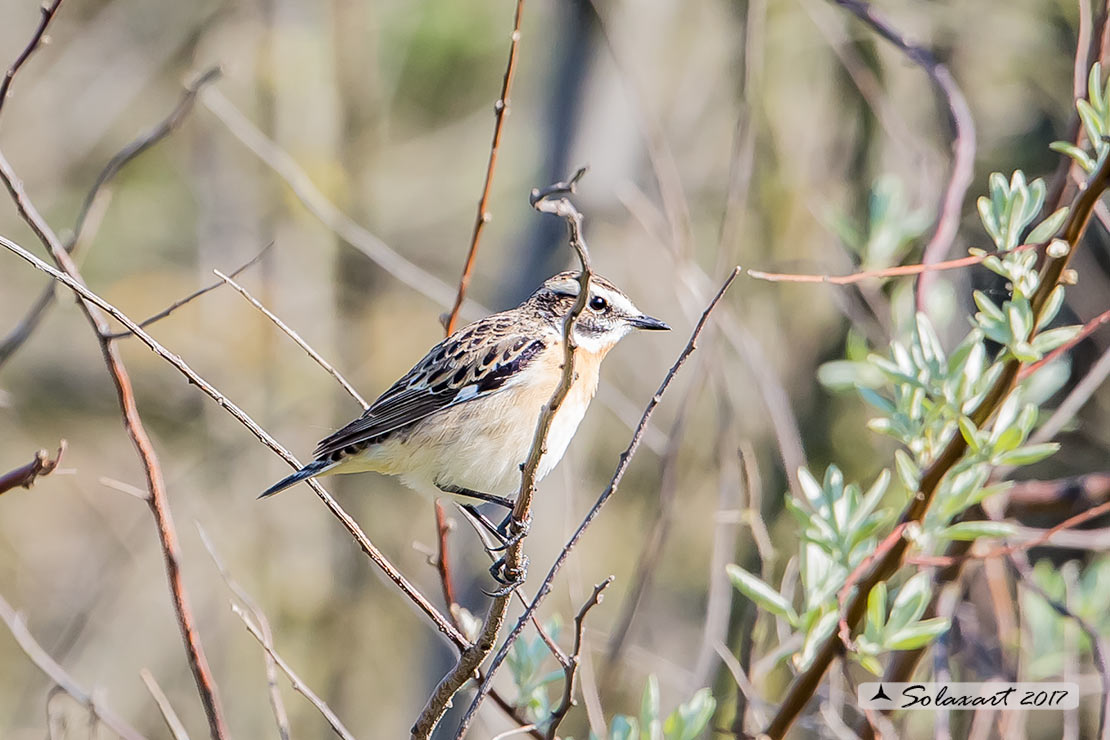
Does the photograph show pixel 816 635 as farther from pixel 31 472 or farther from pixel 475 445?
pixel 31 472

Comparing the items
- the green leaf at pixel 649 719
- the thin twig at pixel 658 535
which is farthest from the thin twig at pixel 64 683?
the thin twig at pixel 658 535

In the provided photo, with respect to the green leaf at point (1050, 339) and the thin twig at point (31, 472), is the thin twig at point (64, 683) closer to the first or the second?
the thin twig at point (31, 472)

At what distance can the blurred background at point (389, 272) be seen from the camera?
6.79 meters

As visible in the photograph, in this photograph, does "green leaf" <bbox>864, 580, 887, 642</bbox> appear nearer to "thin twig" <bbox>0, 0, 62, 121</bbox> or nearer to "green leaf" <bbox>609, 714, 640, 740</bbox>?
"green leaf" <bbox>609, 714, 640, 740</bbox>

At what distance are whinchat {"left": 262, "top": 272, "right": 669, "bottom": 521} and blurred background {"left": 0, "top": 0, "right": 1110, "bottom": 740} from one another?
39.0 inches

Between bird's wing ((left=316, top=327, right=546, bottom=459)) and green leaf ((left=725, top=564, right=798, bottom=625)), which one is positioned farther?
bird's wing ((left=316, top=327, right=546, bottom=459))

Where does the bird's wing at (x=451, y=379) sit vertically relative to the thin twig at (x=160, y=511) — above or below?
above

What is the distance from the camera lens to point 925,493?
10.2ft

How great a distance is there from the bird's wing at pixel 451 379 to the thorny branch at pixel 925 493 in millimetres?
2009

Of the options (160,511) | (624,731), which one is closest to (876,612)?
(624,731)

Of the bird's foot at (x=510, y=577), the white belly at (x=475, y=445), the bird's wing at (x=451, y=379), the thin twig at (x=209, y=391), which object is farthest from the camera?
the bird's wing at (x=451, y=379)

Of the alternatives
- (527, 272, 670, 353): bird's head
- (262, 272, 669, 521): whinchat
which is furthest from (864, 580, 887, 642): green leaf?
(527, 272, 670, 353): bird's head

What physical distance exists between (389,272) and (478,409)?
2.18 metres

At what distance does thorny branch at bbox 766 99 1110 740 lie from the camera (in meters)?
3.01
